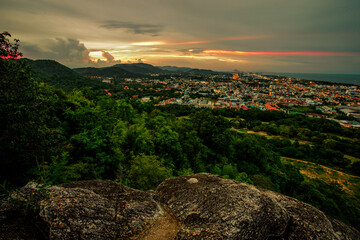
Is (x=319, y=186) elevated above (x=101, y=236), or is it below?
below

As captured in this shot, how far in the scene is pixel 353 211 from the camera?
24.8 metres

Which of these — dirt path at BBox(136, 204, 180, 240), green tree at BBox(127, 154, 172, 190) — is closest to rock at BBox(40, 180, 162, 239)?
dirt path at BBox(136, 204, 180, 240)

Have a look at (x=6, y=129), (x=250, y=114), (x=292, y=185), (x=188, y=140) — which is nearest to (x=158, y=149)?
(x=188, y=140)

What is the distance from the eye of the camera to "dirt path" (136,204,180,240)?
579 cm

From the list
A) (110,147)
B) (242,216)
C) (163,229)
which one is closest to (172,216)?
(163,229)

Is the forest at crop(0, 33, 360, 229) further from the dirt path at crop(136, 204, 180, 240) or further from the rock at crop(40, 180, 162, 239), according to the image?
the dirt path at crop(136, 204, 180, 240)

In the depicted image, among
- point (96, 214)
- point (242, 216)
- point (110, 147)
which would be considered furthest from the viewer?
point (110, 147)

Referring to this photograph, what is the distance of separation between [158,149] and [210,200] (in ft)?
48.2

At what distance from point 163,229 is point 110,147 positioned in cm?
1110

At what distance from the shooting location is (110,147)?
15297 millimetres

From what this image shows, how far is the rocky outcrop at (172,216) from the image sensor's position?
5203 millimetres

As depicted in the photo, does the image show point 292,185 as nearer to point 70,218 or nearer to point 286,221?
point 286,221

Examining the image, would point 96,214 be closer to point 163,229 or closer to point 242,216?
point 163,229

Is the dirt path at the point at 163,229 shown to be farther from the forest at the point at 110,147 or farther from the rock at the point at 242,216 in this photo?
the forest at the point at 110,147
